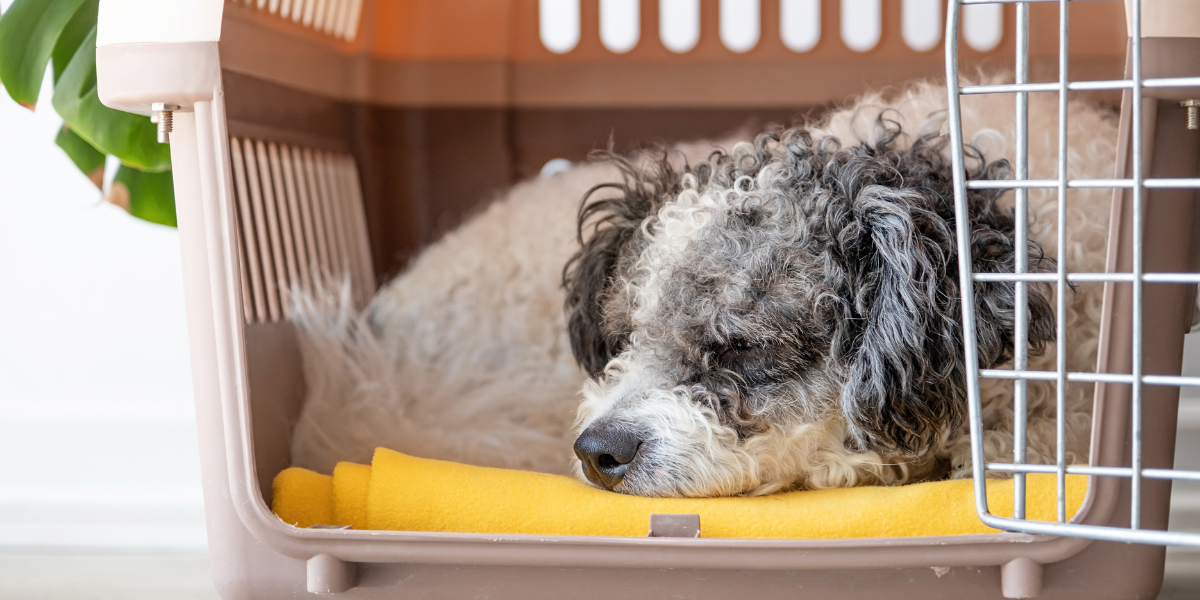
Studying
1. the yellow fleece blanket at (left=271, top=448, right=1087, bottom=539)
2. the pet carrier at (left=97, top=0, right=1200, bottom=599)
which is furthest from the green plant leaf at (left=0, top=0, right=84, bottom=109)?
the yellow fleece blanket at (left=271, top=448, right=1087, bottom=539)

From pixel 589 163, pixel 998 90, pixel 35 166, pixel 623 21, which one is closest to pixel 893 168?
pixel 998 90

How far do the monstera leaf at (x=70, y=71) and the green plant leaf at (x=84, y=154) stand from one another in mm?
196

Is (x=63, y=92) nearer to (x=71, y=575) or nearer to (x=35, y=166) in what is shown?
(x=35, y=166)

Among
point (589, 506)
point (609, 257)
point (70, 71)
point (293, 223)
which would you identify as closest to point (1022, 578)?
point (589, 506)

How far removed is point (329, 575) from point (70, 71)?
0.92m

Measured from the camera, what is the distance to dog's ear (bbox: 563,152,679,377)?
1235mm

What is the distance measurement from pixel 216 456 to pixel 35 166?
3.85 ft

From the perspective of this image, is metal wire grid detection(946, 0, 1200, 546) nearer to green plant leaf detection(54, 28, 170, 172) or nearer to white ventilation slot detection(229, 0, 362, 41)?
white ventilation slot detection(229, 0, 362, 41)

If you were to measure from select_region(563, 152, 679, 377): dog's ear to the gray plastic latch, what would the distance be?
13.9 inches

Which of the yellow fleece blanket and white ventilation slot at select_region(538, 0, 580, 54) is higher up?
white ventilation slot at select_region(538, 0, 580, 54)

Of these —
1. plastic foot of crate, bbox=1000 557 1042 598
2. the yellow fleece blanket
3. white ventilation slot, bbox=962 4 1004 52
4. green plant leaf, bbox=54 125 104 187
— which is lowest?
plastic foot of crate, bbox=1000 557 1042 598

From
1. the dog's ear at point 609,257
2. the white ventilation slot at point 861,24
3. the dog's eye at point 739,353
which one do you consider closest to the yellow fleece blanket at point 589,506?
the dog's eye at point 739,353

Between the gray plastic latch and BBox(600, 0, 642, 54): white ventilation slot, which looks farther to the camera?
BBox(600, 0, 642, 54): white ventilation slot

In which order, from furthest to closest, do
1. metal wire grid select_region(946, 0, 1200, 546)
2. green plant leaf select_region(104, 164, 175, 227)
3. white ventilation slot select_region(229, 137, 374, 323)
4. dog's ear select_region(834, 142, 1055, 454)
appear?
green plant leaf select_region(104, 164, 175, 227), white ventilation slot select_region(229, 137, 374, 323), dog's ear select_region(834, 142, 1055, 454), metal wire grid select_region(946, 0, 1200, 546)
